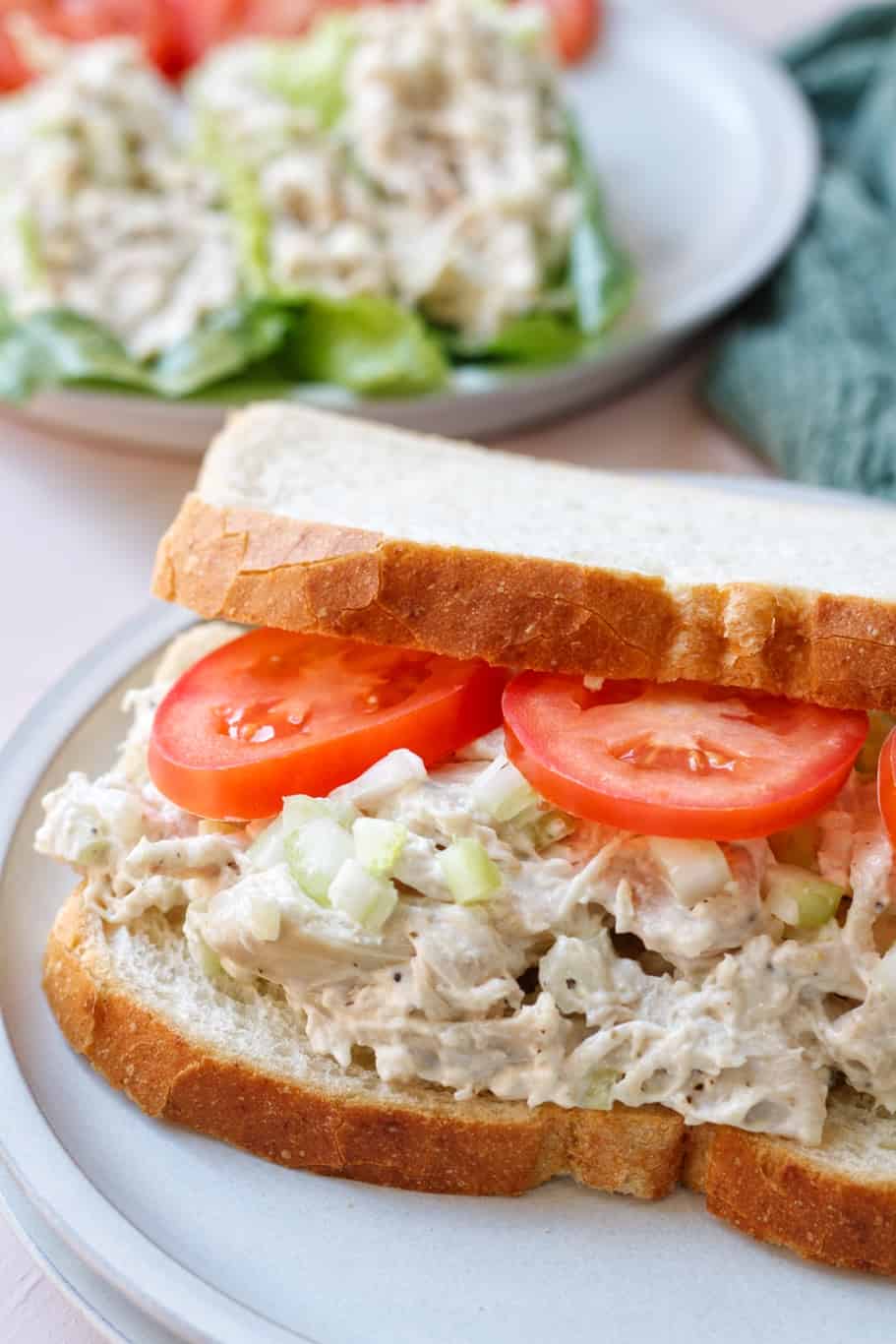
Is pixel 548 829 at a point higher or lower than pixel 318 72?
lower

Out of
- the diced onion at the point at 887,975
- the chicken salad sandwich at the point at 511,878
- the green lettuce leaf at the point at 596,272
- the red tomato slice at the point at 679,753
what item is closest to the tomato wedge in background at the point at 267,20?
the green lettuce leaf at the point at 596,272

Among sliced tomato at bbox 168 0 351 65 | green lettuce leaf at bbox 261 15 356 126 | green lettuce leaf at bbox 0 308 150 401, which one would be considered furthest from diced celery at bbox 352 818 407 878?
sliced tomato at bbox 168 0 351 65

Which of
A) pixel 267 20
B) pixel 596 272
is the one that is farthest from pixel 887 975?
pixel 267 20

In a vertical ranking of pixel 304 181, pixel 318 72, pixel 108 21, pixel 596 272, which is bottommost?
pixel 596 272

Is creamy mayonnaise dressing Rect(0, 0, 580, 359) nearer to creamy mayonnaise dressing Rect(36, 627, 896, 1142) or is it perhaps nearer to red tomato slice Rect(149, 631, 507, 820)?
red tomato slice Rect(149, 631, 507, 820)

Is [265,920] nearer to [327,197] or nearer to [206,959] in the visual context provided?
[206,959]

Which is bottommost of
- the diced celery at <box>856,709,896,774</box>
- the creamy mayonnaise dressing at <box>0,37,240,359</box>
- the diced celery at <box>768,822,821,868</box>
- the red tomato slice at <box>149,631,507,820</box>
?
the diced celery at <box>856,709,896,774</box>

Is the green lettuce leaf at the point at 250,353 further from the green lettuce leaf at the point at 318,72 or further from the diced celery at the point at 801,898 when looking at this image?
the diced celery at the point at 801,898
